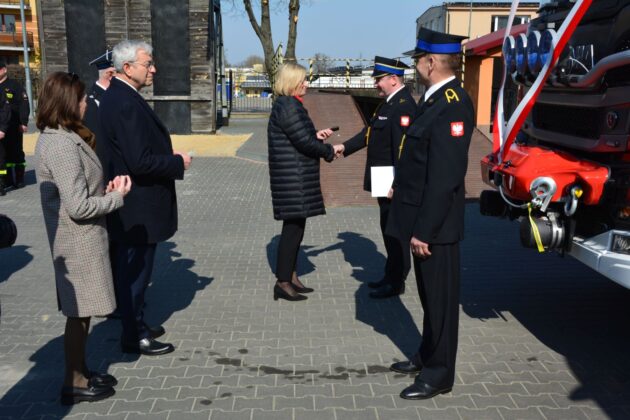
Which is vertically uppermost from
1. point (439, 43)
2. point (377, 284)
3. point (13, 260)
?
point (439, 43)

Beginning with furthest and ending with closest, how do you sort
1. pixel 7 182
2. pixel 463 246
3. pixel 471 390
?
pixel 7 182, pixel 463 246, pixel 471 390

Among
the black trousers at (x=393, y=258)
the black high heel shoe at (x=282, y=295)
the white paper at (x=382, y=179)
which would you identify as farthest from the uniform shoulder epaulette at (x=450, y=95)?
the black high heel shoe at (x=282, y=295)

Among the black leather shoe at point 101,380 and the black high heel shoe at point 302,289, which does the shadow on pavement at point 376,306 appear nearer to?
the black high heel shoe at point 302,289

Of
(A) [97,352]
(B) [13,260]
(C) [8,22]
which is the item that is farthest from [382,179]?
(C) [8,22]

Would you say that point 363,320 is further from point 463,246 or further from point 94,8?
point 94,8

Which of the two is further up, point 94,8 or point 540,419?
point 94,8

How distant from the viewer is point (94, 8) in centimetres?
1903

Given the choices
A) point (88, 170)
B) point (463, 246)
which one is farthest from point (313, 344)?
point (463, 246)

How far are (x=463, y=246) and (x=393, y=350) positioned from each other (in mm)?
3187

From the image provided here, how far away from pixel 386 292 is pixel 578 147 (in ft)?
6.91

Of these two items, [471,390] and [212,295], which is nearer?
[471,390]

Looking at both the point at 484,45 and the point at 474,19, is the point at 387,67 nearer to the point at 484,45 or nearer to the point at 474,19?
the point at 484,45

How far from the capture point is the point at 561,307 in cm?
559

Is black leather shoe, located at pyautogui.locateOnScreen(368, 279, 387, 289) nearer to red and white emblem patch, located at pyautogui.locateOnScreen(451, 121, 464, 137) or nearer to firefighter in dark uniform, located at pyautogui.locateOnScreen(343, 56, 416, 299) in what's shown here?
firefighter in dark uniform, located at pyautogui.locateOnScreen(343, 56, 416, 299)
